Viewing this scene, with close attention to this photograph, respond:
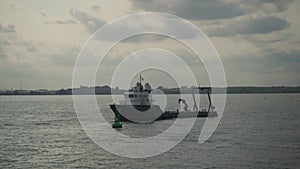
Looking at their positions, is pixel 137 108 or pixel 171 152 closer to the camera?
pixel 171 152

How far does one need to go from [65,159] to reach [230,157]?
54.6 feet

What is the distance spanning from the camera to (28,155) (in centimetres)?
4500

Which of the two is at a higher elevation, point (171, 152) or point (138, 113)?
point (138, 113)

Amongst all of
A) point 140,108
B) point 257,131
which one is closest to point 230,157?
point 257,131

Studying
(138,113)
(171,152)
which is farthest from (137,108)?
(171,152)

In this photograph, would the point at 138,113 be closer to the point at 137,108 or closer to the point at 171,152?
the point at 137,108

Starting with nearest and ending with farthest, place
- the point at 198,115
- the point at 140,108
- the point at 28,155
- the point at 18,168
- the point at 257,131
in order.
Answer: the point at 18,168
the point at 28,155
the point at 257,131
the point at 140,108
the point at 198,115

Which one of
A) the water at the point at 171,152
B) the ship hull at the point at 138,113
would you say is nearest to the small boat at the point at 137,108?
the ship hull at the point at 138,113

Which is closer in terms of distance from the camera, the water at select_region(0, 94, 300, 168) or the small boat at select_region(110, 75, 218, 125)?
the water at select_region(0, 94, 300, 168)

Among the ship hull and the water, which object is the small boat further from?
the water

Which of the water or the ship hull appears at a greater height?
the ship hull

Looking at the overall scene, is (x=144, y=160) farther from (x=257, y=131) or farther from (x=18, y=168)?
(x=257, y=131)

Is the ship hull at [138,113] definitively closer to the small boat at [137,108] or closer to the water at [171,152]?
the small boat at [137,108]

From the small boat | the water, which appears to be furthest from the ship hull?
the water
